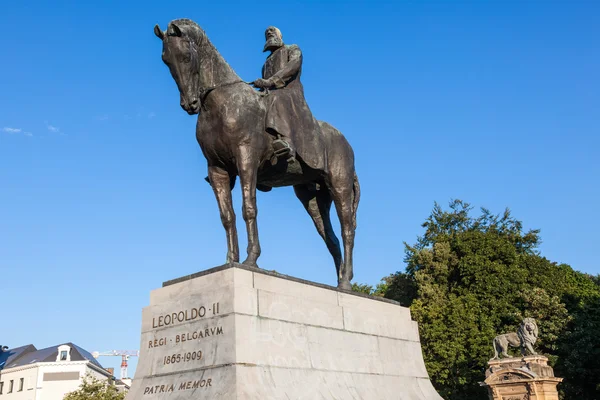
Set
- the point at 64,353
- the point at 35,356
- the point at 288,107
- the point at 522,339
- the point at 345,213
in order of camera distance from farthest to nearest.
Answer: the point at 35,356 < the point at 64,353 < the point at 522,339 < the point at 345,213 < the point at 288,107

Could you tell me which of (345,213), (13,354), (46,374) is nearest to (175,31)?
(345,213)

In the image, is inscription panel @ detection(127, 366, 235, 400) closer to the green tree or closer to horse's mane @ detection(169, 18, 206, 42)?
horse's mane @ detection(169, 18, 206, 42)

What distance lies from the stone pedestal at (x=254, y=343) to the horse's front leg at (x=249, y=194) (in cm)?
77

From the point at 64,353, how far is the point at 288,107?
6522cm

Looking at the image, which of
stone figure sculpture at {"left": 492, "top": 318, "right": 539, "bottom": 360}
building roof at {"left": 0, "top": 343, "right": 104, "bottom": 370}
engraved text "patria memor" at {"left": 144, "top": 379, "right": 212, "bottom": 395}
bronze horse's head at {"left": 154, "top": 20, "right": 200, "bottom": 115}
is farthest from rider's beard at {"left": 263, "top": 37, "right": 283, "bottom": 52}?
building roof at {"left": 0, "top": 343, "right": 104, "bottom": 370}

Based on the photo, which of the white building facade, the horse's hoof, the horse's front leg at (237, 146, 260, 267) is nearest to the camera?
the horse's hoof

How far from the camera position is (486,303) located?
131 feet

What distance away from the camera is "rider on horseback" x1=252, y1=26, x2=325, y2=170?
10.7 m

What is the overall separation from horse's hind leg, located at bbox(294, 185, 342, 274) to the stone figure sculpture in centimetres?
2173

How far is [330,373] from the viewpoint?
380 inches

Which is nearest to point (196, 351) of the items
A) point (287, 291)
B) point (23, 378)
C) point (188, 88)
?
point (287, 291)

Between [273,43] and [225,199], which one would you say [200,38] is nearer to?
[273,43]

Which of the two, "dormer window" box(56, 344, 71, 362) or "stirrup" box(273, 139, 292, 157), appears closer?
"stirrup" box(273, 139, 292, 157)

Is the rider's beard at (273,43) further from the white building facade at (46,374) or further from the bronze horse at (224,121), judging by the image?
the white building facade at (46,374)
